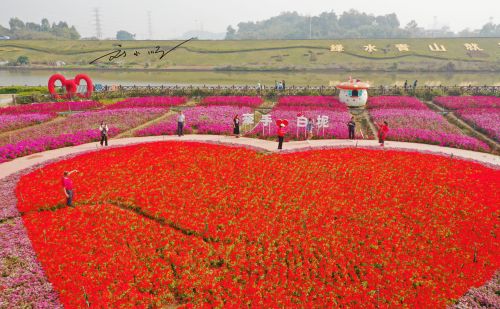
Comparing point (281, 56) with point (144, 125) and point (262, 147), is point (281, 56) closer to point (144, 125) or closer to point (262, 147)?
point (144, 125)

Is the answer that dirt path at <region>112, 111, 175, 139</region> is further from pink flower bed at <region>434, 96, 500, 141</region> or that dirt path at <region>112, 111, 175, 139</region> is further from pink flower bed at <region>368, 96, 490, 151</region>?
pink flower bed at <region>434, 96, 500, 141</region>

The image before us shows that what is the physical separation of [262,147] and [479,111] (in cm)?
2005

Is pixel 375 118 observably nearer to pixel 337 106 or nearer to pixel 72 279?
pixel 337 106

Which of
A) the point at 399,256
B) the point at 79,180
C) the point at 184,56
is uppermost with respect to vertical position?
the point at 184,56

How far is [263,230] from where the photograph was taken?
40.0 ft

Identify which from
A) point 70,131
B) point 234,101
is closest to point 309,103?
point 234,101

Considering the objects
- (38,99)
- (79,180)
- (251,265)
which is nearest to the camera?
(251,265)

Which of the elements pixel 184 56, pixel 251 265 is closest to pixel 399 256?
pixel 251 265

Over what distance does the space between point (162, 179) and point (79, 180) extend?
3.49 meters

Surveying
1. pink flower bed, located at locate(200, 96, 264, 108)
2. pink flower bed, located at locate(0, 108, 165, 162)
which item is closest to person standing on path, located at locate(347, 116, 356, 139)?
pink flower bed, located at locate(200, 96, 264, 108)

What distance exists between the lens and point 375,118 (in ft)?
95.8

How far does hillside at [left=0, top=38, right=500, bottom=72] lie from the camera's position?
89.1 metres

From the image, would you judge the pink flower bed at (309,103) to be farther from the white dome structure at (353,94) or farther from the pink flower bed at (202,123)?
the pink flower bed at (202,123)

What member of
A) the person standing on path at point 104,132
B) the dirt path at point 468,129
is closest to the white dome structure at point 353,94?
the dirt path at point 468,129
